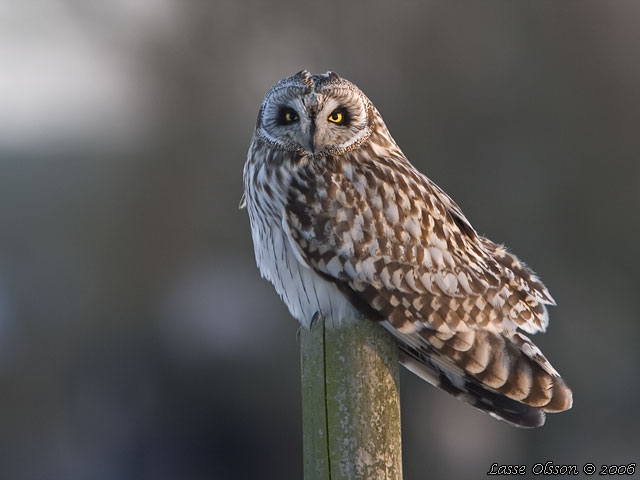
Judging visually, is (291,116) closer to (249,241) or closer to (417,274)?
(417,274)

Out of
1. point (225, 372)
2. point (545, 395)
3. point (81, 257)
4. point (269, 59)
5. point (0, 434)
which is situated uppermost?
point (269, 59)

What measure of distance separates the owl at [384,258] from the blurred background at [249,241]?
6786 mm

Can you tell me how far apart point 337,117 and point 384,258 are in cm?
62

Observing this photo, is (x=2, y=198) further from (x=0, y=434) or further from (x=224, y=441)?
(x=224, y=441)

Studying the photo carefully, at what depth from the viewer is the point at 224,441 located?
1141 cm

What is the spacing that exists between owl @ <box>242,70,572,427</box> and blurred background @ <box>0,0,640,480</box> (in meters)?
6.79

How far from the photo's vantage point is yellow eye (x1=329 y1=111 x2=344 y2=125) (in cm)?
401

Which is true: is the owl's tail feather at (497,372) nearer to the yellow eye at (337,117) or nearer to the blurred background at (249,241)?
the yellow eye at (337,117)

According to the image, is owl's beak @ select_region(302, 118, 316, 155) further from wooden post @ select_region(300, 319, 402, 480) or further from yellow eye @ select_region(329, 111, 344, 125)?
wooden post @ select_region(300, 319, 402, 480)

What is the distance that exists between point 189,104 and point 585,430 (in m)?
6.70

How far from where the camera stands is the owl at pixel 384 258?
3.76m

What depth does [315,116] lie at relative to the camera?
12.9 feet

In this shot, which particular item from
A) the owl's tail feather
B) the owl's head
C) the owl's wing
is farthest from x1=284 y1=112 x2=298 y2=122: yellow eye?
the owl's tail feather

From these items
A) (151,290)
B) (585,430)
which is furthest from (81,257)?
(585,430)
